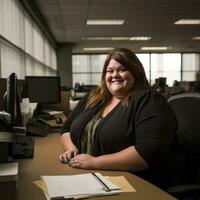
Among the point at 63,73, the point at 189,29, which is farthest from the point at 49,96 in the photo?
the point at 63,73

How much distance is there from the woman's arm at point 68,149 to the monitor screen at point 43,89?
153 cm

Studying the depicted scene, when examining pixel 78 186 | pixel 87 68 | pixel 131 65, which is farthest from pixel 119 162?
pixel 87 68

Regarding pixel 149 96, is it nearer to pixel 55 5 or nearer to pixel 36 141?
pixel 36 141

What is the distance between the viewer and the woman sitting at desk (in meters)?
1.55

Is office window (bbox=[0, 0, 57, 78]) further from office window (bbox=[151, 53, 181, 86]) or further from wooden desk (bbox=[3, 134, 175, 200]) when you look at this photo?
office window (bbox=[151, 53, 181, 86])

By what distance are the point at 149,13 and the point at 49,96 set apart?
3.21 m

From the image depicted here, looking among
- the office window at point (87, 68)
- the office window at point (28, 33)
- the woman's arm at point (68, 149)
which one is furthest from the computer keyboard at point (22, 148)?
the office window at point (87, 68)

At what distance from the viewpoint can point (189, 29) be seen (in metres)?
8.44

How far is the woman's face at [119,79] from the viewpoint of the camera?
183cm

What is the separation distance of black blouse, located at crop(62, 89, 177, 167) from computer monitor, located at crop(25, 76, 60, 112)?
203cm

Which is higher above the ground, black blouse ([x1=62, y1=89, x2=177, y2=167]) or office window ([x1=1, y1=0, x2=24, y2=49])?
office window ([x1=1, y1=0, x2=24, y2=49])

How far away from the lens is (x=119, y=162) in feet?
5.06

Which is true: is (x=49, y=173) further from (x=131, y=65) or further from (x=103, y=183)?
(x=131, y=65)

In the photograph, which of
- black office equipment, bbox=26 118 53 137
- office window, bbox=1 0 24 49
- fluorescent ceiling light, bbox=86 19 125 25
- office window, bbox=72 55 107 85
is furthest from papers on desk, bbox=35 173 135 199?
office window, bbox=72 55 107 85
